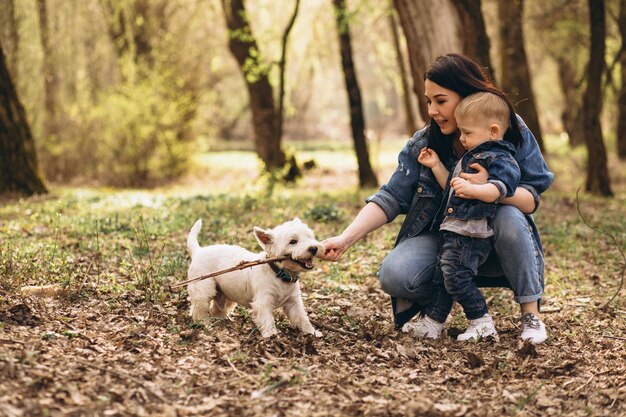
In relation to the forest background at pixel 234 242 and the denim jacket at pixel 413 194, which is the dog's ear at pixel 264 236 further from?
the denim jacket at pixel 413 194

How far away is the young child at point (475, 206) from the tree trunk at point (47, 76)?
15.7 m

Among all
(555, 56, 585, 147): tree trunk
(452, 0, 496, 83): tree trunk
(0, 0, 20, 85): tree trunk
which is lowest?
(555, 56, 585, 147): tree trunk

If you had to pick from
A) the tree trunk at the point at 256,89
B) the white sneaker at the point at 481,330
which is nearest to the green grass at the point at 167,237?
the white sneaker at the point at 481,330

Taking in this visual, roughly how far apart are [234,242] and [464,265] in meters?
3.25

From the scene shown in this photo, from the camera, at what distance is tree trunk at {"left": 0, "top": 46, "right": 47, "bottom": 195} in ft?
34.3

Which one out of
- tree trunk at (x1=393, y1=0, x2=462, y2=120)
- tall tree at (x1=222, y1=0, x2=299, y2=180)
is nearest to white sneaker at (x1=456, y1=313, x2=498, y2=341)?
tree trunk at (x1=393, y1=0, x2=462, y2=120)

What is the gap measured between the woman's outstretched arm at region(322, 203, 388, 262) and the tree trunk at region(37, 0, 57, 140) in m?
15.1

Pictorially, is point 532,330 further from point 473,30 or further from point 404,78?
point 404,78

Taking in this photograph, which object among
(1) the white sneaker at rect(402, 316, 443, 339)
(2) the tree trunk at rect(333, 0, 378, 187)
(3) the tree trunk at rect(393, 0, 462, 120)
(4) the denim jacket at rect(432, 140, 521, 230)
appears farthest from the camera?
(2) the tree trunk at rect(333, 0, 378, 187)

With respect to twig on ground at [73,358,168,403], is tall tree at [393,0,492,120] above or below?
above

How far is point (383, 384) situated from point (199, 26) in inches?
899

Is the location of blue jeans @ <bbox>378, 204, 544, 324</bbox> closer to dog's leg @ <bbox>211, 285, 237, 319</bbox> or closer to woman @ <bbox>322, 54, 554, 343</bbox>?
woman @ <bbox>322, 54, 554, 343</bbox>

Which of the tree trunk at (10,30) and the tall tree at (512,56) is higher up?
the tree trunk at (10,30)

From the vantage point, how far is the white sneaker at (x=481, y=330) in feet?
15.3
